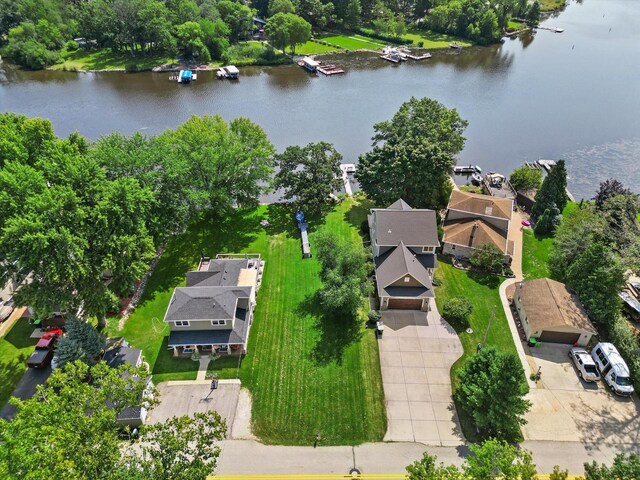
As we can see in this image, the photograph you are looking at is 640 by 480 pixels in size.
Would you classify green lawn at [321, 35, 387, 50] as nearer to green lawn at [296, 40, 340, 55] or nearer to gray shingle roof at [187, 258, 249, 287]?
green lawn at [296, 40, 340, 55]

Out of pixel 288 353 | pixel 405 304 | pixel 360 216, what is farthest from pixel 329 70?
pixel 288 353

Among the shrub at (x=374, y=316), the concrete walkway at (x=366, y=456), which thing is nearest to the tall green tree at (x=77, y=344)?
the concrete walkway at (x=366, y=456)

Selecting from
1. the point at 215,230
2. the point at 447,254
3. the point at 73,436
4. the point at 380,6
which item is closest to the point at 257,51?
the point at 380,6

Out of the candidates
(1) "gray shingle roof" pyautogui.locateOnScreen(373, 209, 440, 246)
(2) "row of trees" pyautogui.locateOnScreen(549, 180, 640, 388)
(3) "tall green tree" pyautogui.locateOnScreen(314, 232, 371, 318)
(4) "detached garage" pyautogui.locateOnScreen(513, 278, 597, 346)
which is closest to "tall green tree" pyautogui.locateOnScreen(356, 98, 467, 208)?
(1) "gray shingle roof" pyautogui.locateOnScreen(373, 209, 440, 246)

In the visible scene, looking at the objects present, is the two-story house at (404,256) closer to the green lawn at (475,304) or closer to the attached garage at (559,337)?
the green lawn at (475,304)

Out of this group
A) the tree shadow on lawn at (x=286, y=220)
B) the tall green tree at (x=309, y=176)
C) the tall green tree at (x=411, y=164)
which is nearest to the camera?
the tall green tree at (x=411, y=164)

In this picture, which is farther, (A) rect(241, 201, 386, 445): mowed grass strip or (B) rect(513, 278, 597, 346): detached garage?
(B) rect(513, 278, 597, 346): detached garage
